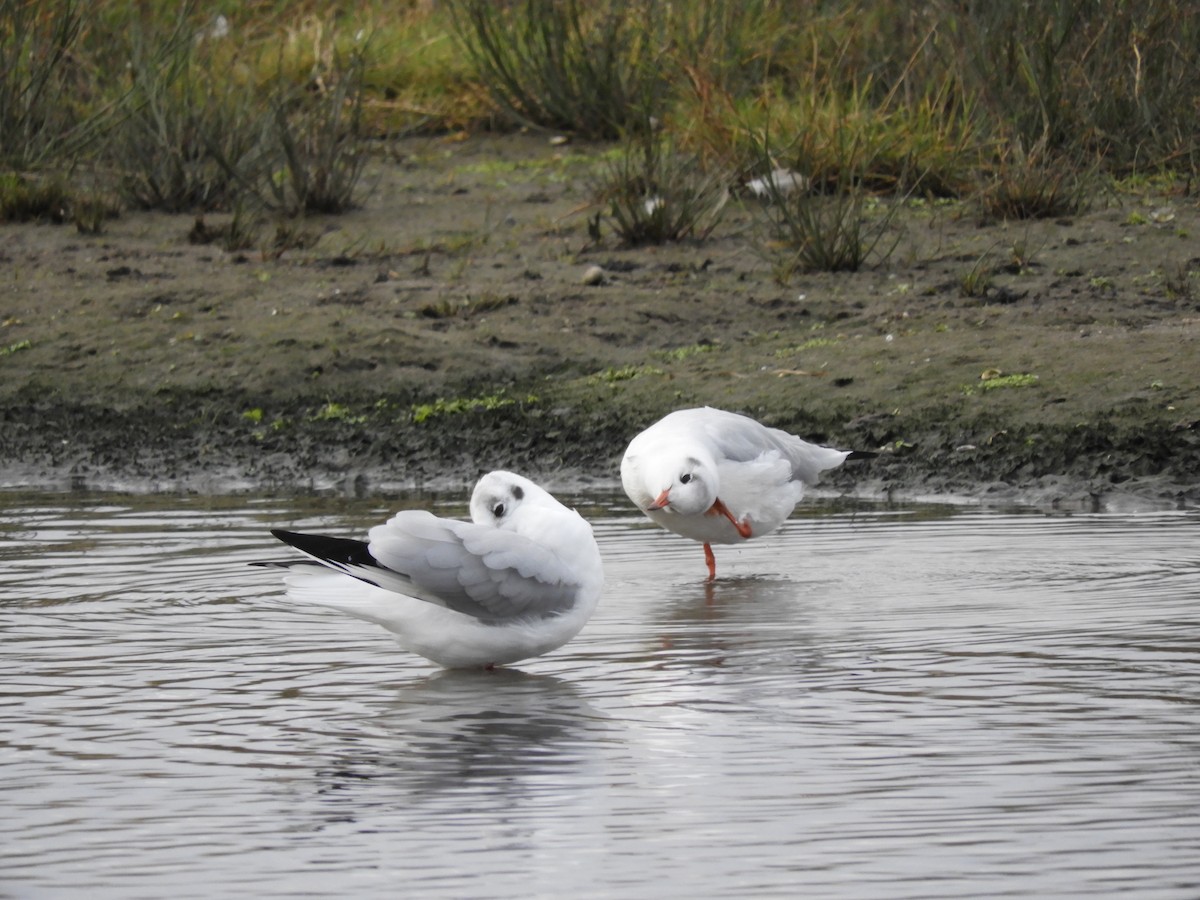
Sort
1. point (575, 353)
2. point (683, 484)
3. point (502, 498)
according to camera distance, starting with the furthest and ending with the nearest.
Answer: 1. point (575, 353)
2. point (683, 484)
3. point (502, 498)

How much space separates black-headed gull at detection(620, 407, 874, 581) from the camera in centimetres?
607

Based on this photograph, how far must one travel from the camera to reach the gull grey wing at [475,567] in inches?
184

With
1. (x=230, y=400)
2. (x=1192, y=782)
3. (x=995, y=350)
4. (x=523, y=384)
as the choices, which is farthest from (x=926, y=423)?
(x=1192, y=782)

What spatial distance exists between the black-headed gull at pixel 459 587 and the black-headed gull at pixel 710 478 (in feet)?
3.85

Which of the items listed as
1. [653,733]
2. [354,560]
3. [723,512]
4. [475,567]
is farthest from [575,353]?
[653,733]

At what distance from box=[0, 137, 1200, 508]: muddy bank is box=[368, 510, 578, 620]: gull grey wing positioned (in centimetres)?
297

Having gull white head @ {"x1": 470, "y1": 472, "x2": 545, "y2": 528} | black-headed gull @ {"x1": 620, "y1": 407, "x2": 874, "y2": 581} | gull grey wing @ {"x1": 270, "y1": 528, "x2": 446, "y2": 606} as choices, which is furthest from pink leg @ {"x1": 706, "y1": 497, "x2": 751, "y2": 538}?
gull grey wing @ {"x1": 270, "y1": 528, "x2": 446, "y2": 606}

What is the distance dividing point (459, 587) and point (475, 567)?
0.06 metres

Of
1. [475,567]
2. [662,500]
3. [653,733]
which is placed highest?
[475,567]

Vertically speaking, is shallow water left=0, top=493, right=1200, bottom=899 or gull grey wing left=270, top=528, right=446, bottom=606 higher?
gull grey wing left=270, top=528, right=446, bottom=606

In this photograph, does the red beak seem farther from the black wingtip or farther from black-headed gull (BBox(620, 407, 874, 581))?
the black wingtip

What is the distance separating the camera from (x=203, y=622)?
5367 millimetres

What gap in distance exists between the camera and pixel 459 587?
4730mm

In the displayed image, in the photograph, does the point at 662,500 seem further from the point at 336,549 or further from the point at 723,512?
the point at 336,549
